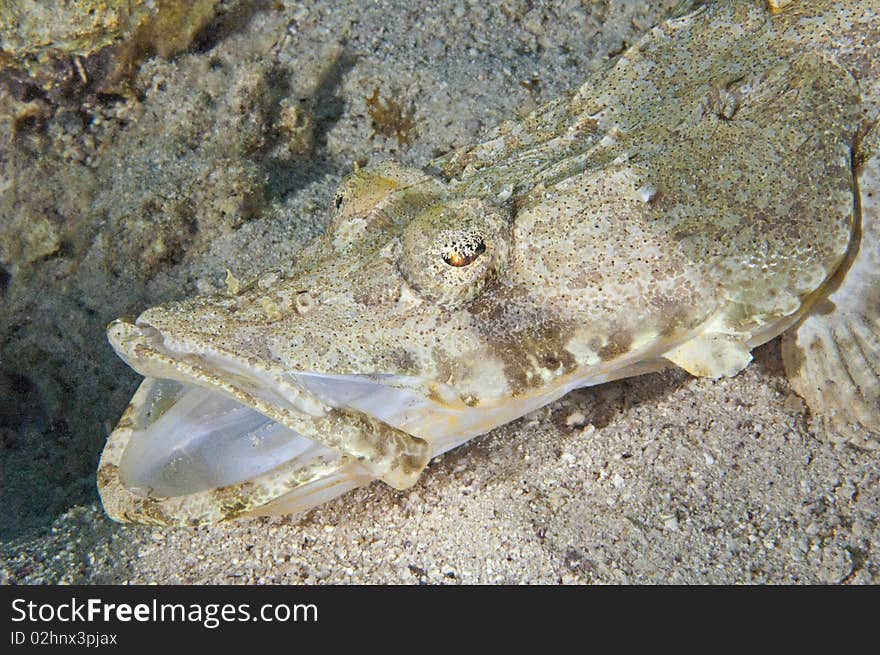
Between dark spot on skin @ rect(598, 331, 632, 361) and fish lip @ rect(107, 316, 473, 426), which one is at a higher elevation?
fish lip @ rect(107, 316, 473, 426)

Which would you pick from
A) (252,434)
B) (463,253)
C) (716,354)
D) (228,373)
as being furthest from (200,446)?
(716,354)

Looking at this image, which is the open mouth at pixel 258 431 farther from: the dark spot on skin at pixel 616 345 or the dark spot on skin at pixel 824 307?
the dark spot on skin at pixel 824 307

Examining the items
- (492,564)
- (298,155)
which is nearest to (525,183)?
(492,564)

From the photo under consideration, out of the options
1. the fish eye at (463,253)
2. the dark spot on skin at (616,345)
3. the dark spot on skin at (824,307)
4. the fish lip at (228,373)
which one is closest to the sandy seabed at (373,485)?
the dark spot on skin at (824,307)

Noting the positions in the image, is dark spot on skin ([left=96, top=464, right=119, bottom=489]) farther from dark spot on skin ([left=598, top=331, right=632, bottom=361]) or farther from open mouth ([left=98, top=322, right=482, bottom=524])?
dark spot on skin ([left=598, top=331, right=632, bottom=361])

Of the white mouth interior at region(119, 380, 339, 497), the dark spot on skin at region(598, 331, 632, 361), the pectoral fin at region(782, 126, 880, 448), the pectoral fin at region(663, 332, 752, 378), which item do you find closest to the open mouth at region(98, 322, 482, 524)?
the white mouth interior at region(119, 380, 339, 497)
